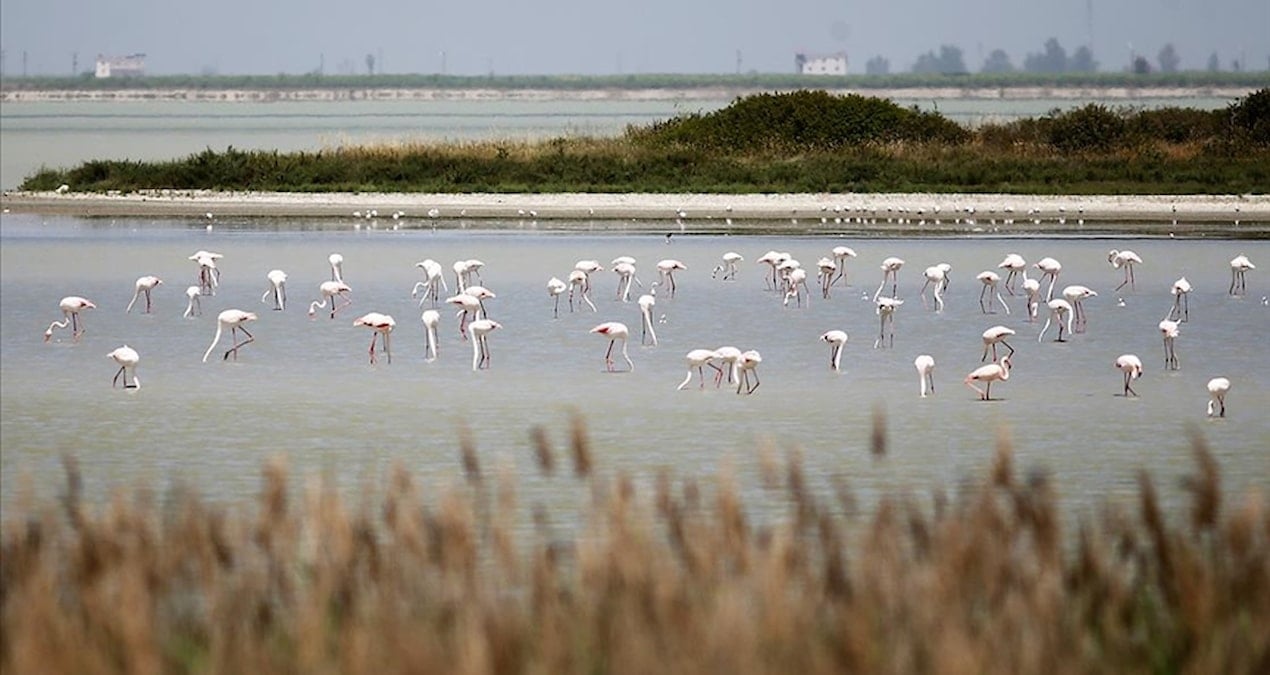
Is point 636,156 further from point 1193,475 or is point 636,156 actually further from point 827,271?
point 1193,475

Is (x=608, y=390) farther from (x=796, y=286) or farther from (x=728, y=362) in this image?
(x=796, y=286)

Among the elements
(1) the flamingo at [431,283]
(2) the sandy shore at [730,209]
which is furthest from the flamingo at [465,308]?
(2) the sandy shore at [730,209]

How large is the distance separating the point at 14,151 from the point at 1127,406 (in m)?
55.2

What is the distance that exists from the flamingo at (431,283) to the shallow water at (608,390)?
0.28 m

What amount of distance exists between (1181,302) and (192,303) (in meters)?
10.0

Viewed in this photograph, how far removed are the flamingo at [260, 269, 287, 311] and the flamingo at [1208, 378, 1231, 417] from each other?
9.61 meters

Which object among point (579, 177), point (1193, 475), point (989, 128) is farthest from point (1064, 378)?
point (989, 128)

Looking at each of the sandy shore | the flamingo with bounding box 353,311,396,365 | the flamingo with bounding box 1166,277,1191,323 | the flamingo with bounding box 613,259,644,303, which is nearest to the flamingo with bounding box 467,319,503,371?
the flamingo with bounding box 353,311,396,365

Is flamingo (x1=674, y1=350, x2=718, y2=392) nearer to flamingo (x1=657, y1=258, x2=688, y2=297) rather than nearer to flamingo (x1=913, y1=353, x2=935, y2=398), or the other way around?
flamingo (x1=913, y1=353, x2=935, y2=398)

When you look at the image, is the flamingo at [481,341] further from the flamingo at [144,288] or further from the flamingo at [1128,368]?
the flamingo at [1128,368]

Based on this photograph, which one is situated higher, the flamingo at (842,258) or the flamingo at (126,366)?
the flamingo at (842,258)

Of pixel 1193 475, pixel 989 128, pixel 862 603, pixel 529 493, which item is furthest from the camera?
pixel 989 128

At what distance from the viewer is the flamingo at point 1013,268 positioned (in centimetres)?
2253

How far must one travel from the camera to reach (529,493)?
10672 millimetres
